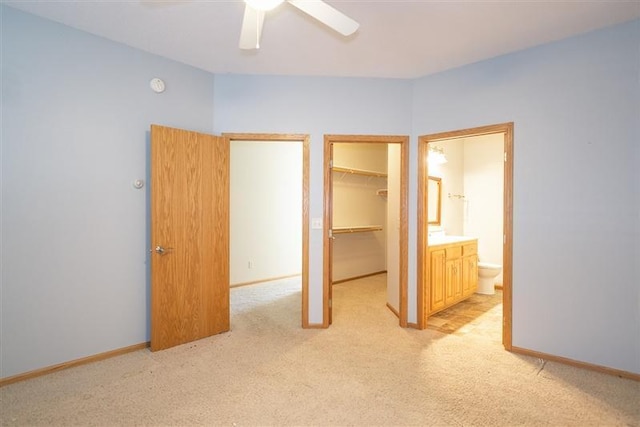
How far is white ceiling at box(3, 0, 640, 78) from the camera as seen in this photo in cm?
227

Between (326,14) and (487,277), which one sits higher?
(326,14)

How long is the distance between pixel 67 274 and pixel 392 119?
316cm

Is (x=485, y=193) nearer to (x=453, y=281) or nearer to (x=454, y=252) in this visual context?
(x=454, y=252)

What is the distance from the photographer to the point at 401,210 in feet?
11.4

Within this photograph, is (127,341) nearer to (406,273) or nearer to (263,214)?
(406,273)

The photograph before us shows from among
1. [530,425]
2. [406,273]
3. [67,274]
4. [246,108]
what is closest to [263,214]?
[246,108]

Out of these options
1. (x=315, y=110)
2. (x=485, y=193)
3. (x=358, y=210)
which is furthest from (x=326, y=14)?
(x=485, y=193)

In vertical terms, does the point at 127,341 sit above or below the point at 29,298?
below

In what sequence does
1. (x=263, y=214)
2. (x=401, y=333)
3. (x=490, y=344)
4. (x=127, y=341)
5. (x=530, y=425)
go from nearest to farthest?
(x=530, y=425), (x=127, y=341), (x=490, y=344), (x=401, y=333), (x=263, y=214)

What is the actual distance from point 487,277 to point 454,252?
3.52 ft

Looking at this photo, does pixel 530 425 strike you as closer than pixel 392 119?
Yes

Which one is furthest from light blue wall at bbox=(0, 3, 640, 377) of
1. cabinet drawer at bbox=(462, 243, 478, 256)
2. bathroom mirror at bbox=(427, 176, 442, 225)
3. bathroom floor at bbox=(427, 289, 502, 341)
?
bathroom mirror at bbox=(427, 176, 442, 225)

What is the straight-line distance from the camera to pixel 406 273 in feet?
11.5

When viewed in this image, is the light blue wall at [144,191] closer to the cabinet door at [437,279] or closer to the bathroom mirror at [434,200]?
the cabinet door at [437,279]
